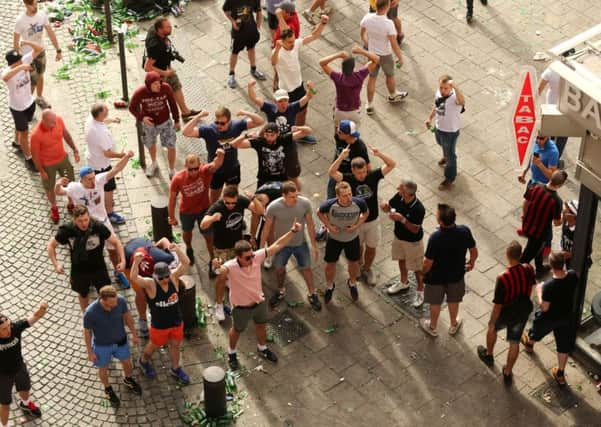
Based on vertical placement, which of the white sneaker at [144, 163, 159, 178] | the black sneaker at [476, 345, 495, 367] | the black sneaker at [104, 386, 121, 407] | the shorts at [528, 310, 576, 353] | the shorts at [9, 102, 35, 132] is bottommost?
the black sneaker at [476, 345, 495, 367]

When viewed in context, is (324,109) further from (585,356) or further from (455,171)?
(585,356)

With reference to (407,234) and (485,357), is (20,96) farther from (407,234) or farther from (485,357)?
(485,357)

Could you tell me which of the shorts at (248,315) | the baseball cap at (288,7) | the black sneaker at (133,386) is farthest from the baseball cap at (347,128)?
the black sneaker at (133,386)

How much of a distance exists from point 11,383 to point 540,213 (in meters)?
6.74

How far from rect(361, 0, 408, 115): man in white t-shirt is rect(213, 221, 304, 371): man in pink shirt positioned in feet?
15.2

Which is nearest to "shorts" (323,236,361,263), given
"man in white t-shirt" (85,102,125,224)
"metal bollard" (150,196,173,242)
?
"metal bollard" (150,196,173,242)

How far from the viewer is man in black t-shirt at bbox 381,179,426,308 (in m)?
13.7

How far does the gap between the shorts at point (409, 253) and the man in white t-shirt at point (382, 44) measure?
13.3 feet

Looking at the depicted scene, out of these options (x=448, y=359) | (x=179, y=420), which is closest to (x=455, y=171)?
(x=448, y=359)

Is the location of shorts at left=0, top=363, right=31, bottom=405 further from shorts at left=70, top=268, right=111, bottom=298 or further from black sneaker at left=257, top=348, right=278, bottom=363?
black sneaker at left=257, top=348, right=278, bottom=363

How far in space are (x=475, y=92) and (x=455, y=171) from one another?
7.53 ft

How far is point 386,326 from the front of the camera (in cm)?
1422

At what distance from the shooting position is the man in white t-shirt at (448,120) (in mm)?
15625

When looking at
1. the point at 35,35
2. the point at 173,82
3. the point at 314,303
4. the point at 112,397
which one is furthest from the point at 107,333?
the point at 35,35
